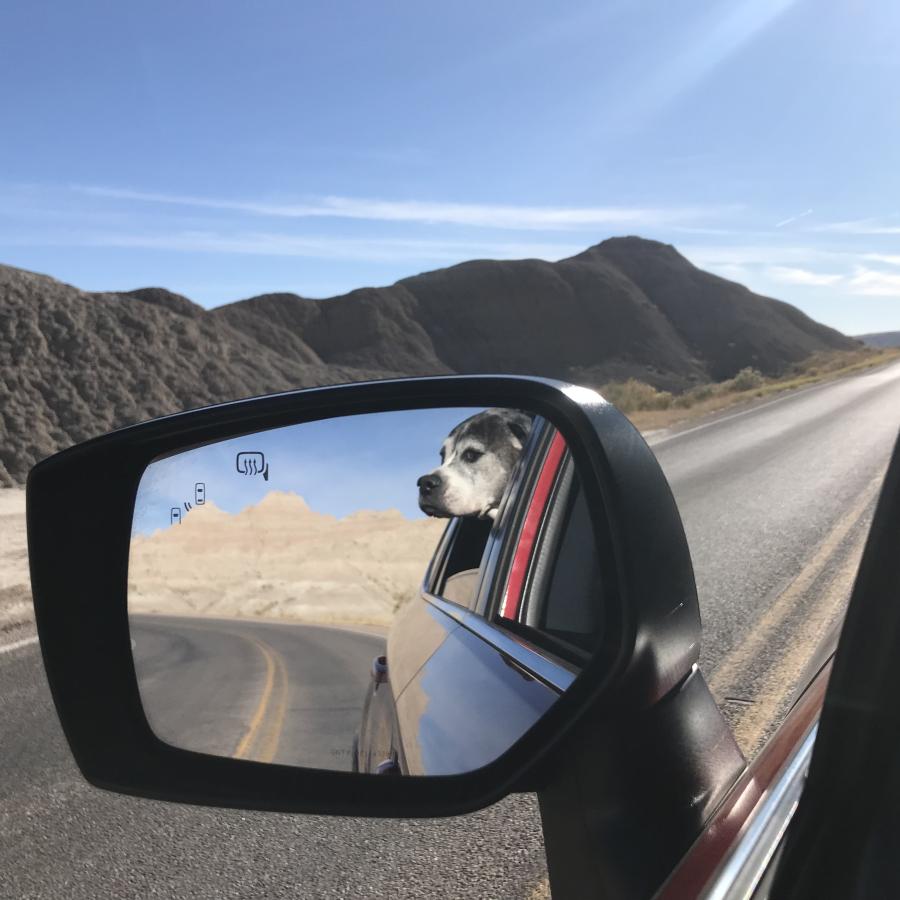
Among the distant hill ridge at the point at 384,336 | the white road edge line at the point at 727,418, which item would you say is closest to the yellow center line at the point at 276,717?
the white road edge line at the point at 727,418

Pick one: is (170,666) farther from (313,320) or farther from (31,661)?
(313,320)

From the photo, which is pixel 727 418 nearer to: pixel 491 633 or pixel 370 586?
pixel 491 633

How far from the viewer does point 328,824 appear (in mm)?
3367

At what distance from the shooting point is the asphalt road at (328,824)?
2967mm

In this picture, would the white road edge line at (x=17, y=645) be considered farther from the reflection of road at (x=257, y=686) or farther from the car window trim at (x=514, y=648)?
the car window trim at (x=514, y=648)

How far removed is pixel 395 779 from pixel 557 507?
1.80 ft

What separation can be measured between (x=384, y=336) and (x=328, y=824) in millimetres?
83038

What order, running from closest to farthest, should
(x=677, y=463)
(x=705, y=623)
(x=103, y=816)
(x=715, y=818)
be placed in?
(x=715, y=818), (x=103, y=816), (x=705, y=623), (x=677, y=463)

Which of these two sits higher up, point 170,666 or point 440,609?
point 440,609

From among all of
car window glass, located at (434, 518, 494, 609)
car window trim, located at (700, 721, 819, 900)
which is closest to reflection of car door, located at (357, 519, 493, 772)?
car window glass, located at (434, 518, 494, 609)

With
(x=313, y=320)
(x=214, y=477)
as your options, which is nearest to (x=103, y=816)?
(x=214, y=477)

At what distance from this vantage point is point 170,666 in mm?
2105

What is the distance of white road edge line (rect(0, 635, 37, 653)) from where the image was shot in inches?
242

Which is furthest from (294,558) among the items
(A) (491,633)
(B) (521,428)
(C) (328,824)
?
(C) (328,824)
